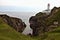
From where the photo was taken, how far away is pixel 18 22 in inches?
3140

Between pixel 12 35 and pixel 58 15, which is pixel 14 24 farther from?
pixel 12 35

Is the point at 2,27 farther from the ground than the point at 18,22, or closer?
farther from the ground

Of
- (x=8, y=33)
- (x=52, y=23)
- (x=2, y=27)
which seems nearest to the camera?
(x=8, y=33)

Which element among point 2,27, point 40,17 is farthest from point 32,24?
point 2,27

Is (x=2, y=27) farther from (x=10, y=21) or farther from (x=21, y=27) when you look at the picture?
(x=21, y=27)

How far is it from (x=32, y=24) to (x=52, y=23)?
17.6 metres

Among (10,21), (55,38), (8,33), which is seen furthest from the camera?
(10,21)

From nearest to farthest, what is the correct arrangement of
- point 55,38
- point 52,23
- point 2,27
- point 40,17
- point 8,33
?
1. point 55,38
2. point 8,33
3. point 2,27
4. point 52,23
5. point 40,17

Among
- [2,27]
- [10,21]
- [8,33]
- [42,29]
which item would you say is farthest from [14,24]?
[8,33]

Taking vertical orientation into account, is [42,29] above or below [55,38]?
below

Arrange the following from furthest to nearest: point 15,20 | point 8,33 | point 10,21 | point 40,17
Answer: point 40,17 → point 15,20 → point 10,21 → point 8,33

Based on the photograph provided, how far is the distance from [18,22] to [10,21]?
743 centimetres

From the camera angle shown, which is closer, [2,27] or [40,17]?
[2,27]

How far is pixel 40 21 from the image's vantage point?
3137 inches
